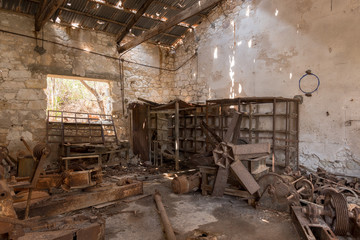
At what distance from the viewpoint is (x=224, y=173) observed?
4.90 meters

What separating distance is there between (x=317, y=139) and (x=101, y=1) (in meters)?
8.30

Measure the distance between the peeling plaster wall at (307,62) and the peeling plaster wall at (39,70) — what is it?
4.39m

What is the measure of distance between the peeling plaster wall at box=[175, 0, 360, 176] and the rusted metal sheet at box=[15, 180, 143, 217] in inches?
206

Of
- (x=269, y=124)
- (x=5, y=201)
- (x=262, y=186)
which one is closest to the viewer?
(x=5, y=201)

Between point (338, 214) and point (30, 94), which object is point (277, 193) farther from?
point (30, 94)

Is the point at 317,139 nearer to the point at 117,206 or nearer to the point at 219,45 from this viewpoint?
the point at 219,45

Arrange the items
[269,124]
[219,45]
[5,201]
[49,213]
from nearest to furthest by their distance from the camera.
A: [5,201] → [49,213] → [269,124] → [219,45]

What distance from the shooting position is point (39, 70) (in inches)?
316

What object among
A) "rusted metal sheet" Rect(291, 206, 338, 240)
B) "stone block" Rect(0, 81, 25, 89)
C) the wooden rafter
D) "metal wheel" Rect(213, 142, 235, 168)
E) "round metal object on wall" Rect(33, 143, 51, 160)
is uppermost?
the wooden rafter

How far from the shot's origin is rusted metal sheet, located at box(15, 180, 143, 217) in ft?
12.6

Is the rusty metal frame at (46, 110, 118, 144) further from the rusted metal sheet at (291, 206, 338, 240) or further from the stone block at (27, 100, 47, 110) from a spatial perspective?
the rusted metal sheet at (291, 206, 338, 240)

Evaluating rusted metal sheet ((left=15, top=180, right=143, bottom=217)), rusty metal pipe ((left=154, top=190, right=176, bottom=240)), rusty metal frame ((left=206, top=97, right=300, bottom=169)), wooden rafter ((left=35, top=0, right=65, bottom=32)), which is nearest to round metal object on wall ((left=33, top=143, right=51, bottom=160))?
rusted metal sheet ((left=15, top=180, right=143, bottom=217))

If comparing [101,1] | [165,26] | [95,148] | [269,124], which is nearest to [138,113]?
[95,148]

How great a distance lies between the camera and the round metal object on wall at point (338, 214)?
3504 millimetres
